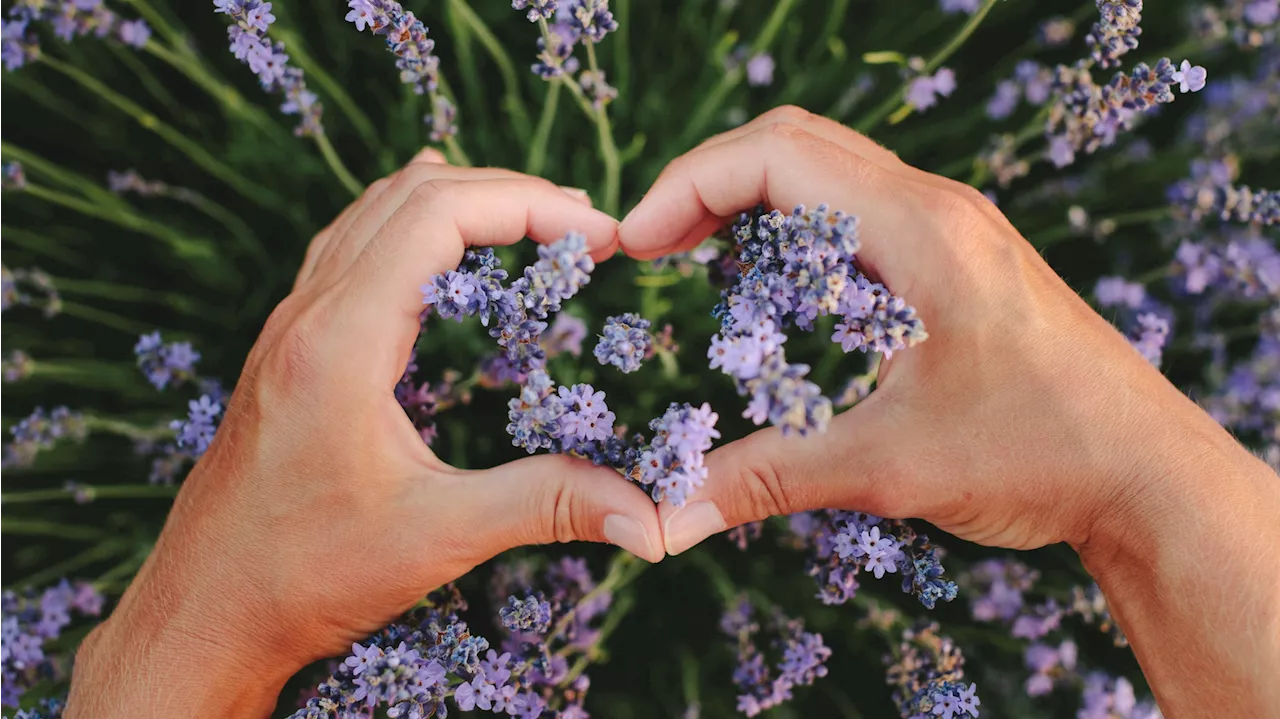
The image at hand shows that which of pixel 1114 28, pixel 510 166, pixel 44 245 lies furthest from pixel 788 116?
pixel 44 245

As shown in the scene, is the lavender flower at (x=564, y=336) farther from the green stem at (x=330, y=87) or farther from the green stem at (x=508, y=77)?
the green stem at (x=330, y=87)

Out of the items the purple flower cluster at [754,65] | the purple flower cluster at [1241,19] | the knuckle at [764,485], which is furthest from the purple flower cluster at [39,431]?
the purple flower cluster at [1241,19]

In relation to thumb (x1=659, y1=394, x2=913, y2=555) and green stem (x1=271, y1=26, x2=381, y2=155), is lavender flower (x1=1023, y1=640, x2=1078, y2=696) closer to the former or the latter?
thumb (x1=659, y1=394, x2=913, y2=555)

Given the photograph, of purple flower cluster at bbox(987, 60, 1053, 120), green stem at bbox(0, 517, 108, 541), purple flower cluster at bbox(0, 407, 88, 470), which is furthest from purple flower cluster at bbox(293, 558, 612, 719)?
purple flower cluster at bbox(987, 60, 1053, 120)

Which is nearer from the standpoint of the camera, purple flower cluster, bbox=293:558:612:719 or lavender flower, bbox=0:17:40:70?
purple flower cluster, bbox=293:558:612:719

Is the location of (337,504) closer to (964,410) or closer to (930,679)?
(964,410)

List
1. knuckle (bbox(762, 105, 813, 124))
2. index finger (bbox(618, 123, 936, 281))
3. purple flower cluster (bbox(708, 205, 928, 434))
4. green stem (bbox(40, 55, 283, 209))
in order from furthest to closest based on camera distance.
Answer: green stem (bbox(40, 55, 283, 209)) → knuckle (bbox(762, 105, 813, 124)) → index finger (bbox(618, 123, 936, 281)) → purple flower cluster (bbox(708, 205, 928, 434))
